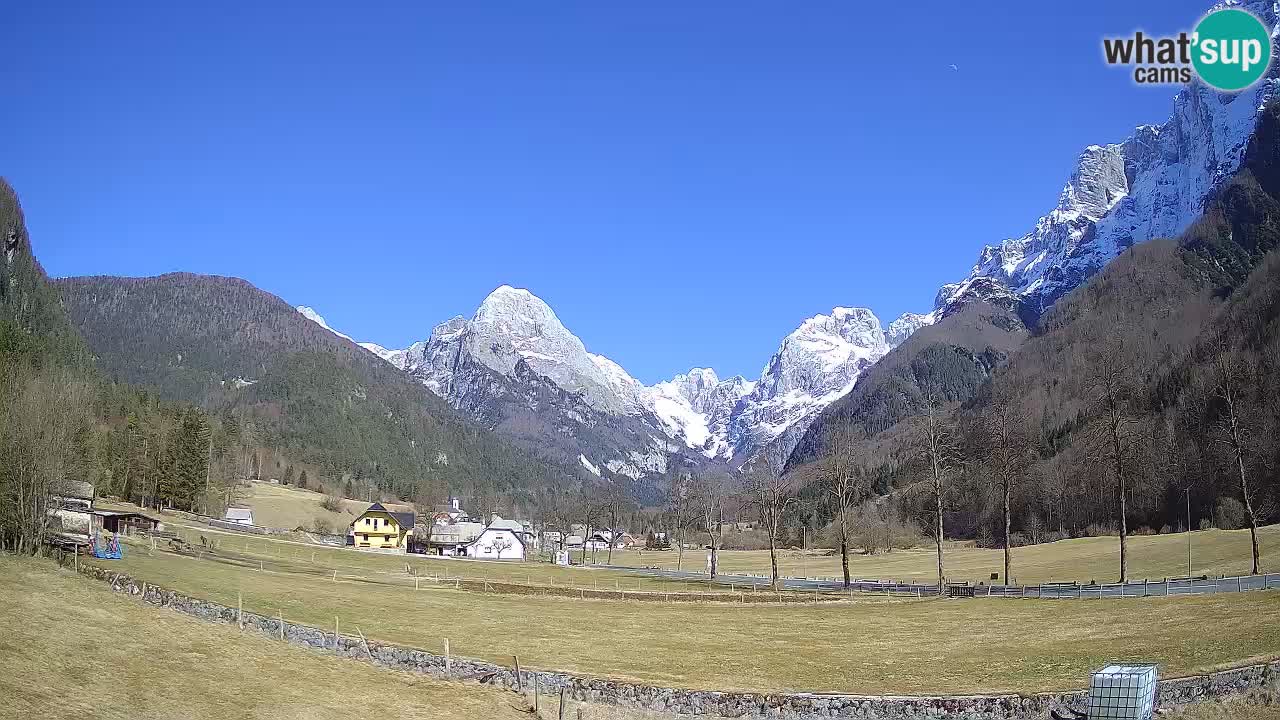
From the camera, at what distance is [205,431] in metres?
157

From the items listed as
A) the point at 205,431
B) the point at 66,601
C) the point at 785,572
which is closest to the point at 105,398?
the point at 205,431

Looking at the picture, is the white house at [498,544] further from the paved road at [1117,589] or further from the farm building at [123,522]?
the paved road at [1117,589]

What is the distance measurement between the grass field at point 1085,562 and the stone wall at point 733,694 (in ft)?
154

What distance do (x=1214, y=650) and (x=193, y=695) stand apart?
38262 mm

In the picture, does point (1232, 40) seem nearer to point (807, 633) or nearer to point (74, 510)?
point (807, 633)

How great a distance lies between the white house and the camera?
175 m

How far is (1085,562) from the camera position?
3819 inches

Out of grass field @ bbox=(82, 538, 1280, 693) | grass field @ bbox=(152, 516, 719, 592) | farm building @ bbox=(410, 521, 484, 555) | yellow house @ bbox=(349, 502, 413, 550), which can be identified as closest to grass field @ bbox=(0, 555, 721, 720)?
grass field @ bbox=(82, 538, 1280, 693)

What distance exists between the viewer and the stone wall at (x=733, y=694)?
30.2m

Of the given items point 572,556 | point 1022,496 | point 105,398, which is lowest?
point 572,556

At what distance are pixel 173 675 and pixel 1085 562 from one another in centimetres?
9138

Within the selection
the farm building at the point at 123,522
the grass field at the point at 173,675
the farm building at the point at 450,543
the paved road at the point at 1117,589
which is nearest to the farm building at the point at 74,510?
the farm building at the point at 123,522

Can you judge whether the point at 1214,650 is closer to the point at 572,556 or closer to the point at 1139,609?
the point at 1139,609

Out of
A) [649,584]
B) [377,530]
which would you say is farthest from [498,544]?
[649,584]
